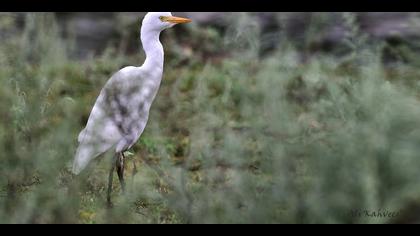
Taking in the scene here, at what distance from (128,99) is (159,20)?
53cm

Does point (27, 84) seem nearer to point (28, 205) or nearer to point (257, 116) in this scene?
point (28, 205)

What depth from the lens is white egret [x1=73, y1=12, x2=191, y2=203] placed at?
412 centimetres

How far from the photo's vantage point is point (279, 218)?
9.29 feet

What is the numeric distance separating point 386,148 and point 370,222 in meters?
A: 0.30

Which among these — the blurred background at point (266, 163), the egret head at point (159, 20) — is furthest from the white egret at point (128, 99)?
the blurred background at point (266, 163)

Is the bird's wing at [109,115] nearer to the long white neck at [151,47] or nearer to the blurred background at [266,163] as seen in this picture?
the long white neck at [151,47]

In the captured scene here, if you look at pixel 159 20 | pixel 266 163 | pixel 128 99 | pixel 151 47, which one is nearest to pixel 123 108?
pixel 128 99

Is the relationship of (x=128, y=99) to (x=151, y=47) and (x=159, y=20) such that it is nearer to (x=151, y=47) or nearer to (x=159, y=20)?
(x=151, y=47)

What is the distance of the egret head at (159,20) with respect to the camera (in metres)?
4.25

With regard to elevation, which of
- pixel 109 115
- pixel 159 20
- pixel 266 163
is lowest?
pixel 109 115

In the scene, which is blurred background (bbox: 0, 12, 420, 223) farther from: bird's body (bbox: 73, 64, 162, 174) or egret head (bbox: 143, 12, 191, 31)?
egret head (bbox: 143, 12, 191, 31)

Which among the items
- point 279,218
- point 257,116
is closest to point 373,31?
point 257,116

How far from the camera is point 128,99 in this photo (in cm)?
416

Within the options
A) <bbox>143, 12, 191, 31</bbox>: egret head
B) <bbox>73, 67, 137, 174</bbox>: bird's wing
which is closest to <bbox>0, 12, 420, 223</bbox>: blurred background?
<bbox>73, 67, 137, 174</bbox>: bird's wing
